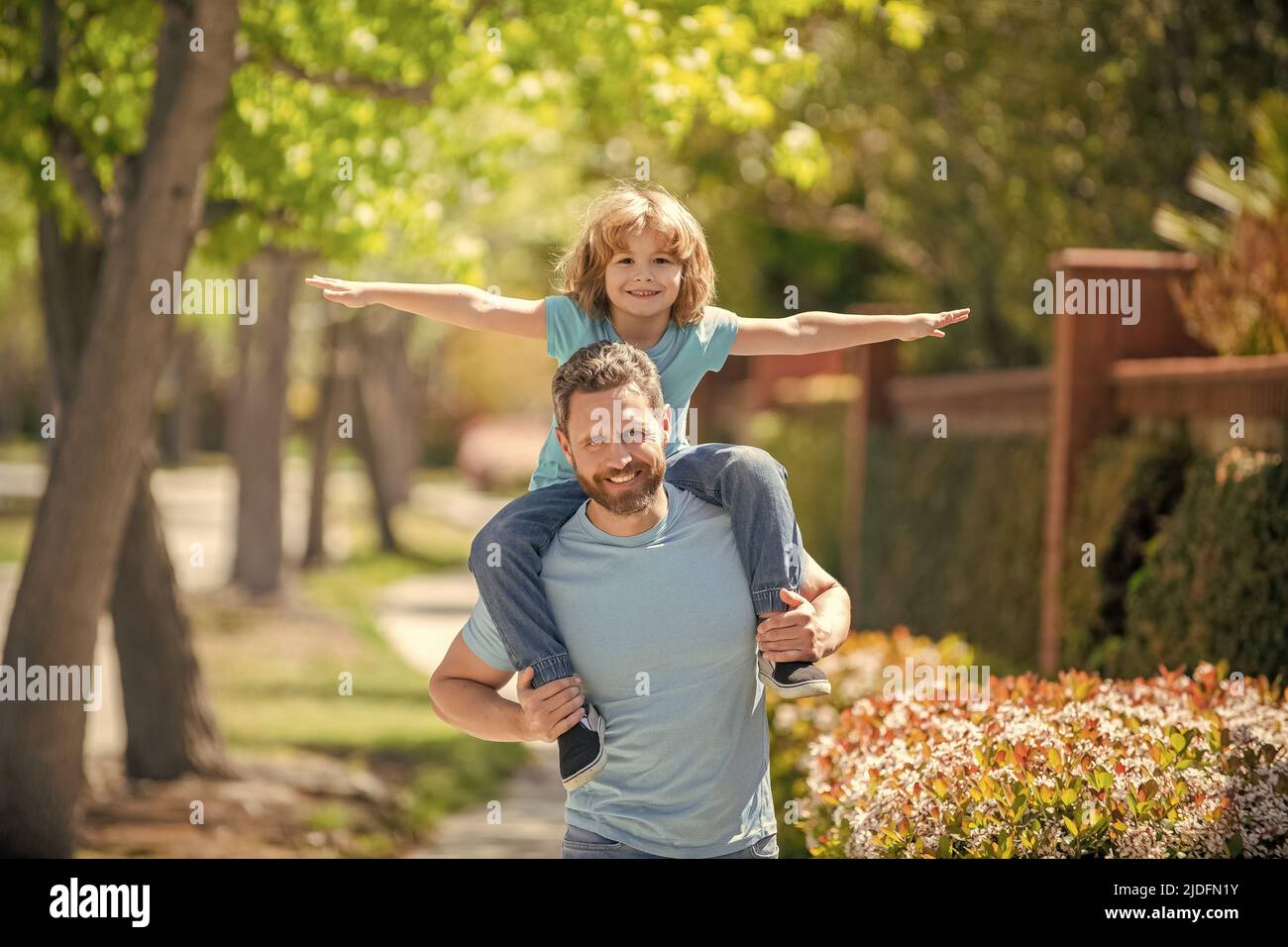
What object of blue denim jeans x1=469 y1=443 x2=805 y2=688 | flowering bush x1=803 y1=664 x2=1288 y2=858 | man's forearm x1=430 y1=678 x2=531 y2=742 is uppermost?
blue denim jeans x1=469 y1=443 x2=805 y2=688

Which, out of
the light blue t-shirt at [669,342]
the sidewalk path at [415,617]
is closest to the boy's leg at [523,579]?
the light blue t-shirt at [669,342]

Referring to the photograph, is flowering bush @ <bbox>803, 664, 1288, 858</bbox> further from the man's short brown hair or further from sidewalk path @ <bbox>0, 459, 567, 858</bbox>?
sidewalk path @ <bbox>0, 459, 567, 858</bbox>

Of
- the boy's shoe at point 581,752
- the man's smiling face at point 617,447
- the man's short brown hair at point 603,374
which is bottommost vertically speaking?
the boy's shoe at point 581,752

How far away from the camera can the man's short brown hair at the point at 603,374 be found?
3379 millimetres

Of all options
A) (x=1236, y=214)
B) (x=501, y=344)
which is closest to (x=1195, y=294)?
(x=1236, y=214)

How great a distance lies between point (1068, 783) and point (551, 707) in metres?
1.54

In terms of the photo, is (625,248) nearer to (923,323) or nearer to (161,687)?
(923,323)

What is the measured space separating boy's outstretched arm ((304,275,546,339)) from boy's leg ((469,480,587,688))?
0.55 metres

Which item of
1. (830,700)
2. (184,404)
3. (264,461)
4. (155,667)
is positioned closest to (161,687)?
(155,667)

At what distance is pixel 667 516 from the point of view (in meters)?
3.56

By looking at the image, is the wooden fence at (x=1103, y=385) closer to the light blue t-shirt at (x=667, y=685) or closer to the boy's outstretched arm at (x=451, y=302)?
the boy's outstretched arm at (x=451, y=302)

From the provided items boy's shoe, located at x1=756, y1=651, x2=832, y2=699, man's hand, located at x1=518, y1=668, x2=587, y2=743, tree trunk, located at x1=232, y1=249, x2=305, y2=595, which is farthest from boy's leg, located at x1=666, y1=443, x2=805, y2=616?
tree trunk, located at x1=232, y1=249, x2=305, y2=595

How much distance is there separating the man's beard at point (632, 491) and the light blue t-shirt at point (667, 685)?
12 centimetres

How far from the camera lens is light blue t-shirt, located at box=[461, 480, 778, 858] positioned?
3.38m
